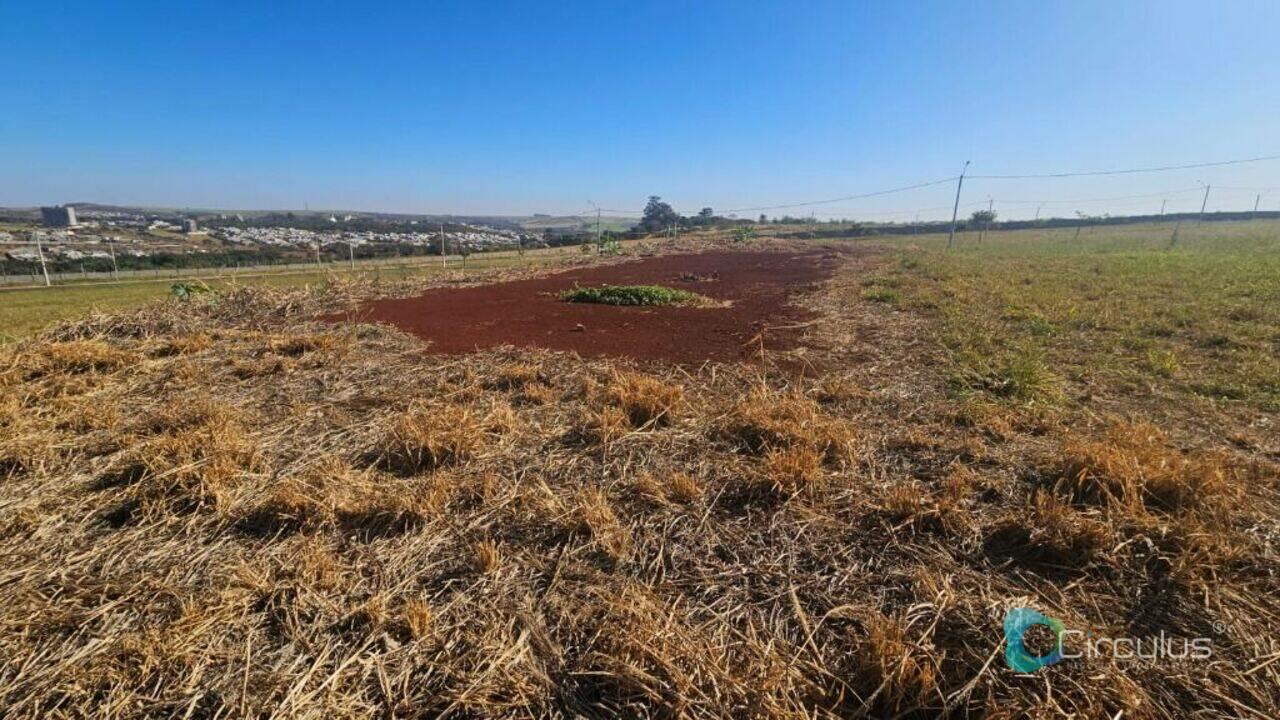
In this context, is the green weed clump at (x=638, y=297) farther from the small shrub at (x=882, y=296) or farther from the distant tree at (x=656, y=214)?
the distant tree at (x=656, y=214)

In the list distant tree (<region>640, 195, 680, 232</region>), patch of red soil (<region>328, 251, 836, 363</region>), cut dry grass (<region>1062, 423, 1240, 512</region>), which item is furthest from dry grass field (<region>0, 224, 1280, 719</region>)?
distant tree (<region>640, 195, 680, 232</region>)

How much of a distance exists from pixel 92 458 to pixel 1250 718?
605cm

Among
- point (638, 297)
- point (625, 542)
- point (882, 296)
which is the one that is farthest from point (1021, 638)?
point (882, 296)

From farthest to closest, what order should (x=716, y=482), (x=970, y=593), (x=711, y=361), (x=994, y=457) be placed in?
(x=711, y=361)
(x=994, y=457)
(x=716, y=482)
(x=970, y=593)

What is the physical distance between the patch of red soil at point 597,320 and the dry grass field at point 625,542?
5.32 feet

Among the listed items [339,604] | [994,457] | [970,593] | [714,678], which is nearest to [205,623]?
[339,604]

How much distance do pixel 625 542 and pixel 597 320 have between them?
21.0 ft

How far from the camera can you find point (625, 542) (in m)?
2.47

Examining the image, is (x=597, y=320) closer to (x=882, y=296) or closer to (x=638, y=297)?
(x=638, y=297)

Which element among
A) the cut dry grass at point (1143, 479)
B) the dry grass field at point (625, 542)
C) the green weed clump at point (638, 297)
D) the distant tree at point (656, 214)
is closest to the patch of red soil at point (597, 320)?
the green weed clump at point (638, 297)

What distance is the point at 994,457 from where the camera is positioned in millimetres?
3355

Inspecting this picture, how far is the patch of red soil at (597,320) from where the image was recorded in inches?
263

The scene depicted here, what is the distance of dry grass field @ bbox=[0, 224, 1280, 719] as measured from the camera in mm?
1755

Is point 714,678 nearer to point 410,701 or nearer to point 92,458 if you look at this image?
point 410,701
